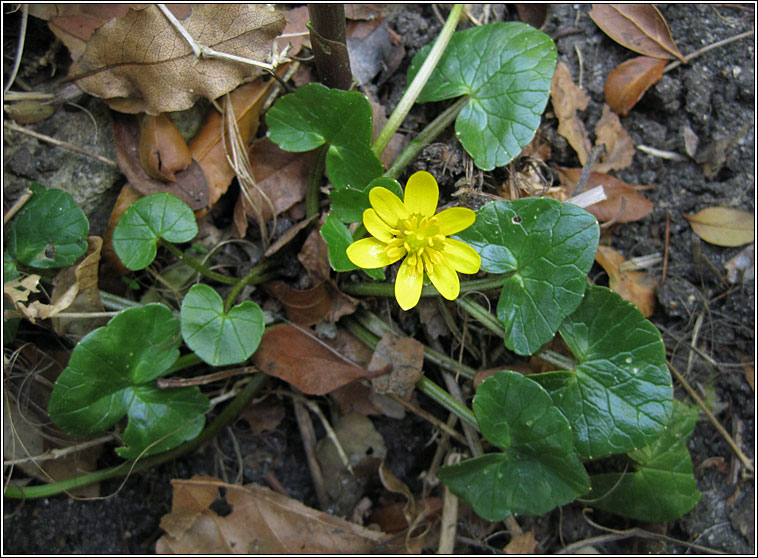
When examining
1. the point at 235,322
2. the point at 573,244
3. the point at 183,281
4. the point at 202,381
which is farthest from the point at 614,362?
the point at 183,281

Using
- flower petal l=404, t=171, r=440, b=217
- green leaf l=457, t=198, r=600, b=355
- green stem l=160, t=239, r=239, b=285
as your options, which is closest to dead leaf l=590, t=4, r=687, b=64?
green leaf l=457, t=198, r=600, b=355

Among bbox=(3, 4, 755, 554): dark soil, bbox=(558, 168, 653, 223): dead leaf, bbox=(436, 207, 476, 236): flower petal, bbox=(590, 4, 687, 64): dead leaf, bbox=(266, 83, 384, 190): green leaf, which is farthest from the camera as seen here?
bbox=(590, 4, 687, 64): dead leaf

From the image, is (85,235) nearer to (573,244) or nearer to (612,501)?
(573,244)

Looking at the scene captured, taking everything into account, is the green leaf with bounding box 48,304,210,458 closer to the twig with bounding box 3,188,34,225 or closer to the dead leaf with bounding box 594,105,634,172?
the twig with bounding box 3,188,34,225

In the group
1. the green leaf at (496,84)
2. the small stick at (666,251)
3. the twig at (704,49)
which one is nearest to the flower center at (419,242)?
the green leaf at (496,84)

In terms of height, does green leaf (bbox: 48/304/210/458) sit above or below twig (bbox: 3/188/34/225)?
below

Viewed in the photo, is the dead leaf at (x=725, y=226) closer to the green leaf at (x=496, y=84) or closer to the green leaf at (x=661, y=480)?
the green leaf at (x=661, y=480)
